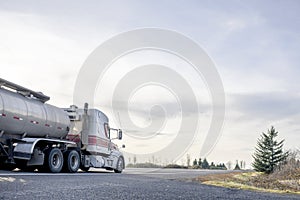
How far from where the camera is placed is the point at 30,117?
43.4 ft

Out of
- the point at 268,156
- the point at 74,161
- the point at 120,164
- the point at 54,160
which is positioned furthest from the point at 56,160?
the point at 268,156

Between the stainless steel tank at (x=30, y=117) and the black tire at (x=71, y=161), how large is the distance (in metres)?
0.99

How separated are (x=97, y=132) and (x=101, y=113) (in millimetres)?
1118

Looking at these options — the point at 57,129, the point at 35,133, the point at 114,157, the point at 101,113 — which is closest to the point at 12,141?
the point at 35,133

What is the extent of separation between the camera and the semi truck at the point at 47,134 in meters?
12.5

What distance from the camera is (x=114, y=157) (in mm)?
19000

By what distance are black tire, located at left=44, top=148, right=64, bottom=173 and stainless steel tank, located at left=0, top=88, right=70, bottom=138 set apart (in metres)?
0.94

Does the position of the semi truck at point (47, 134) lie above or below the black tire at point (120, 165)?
above

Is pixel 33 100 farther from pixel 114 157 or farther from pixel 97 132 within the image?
pixel 114 157

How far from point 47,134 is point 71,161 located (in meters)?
1.56

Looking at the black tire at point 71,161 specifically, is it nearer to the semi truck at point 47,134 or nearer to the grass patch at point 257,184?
the semi truck at point 47,134

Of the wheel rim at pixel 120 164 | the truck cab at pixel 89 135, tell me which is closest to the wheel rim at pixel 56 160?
the truck cab at pixel 89 135

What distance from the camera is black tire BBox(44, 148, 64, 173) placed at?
1341 cm

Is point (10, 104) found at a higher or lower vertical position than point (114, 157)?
higher
